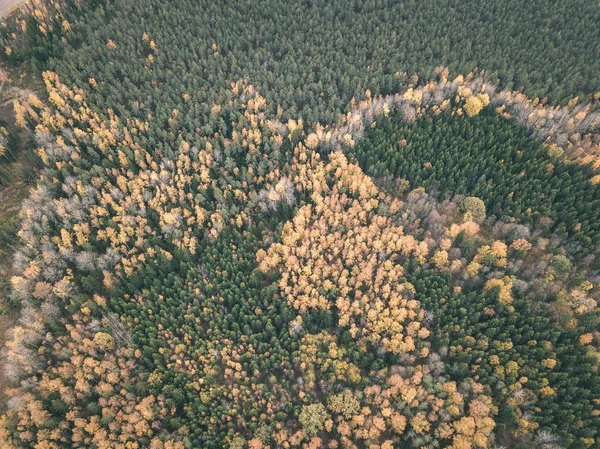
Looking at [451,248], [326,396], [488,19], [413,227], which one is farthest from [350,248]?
[488,19]

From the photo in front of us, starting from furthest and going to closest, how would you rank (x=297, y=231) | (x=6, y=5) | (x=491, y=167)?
(x=6, y=5)
(x=491, y=167)
(x=297, y=231)

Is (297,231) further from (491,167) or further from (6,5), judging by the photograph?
(6,5)

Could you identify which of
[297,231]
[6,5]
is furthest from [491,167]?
[6,5]

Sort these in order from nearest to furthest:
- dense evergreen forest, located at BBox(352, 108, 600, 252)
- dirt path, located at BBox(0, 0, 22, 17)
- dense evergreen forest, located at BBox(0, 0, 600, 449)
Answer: dense evergreen forest, located at BBox(0, 0, 600, 449) → dense evergreen forest, located at BBox(352, 108, 600, 252) → dirt path, located at BBox(0, 0, 22, 17)

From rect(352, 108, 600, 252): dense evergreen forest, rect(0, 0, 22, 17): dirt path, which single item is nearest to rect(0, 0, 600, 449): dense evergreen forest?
rect(352, 108, 600, 252): dense evergreen forest

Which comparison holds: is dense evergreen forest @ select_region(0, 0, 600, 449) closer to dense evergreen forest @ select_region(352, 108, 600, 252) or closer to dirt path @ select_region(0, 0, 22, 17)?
dense evergreen forest @ select_region(352, 108, 600, 252)

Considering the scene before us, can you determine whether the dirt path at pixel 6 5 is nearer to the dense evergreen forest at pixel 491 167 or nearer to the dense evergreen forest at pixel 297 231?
the dense evergreen forest at pixel 297 231

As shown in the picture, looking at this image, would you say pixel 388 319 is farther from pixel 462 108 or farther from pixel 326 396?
pixel 462 108
